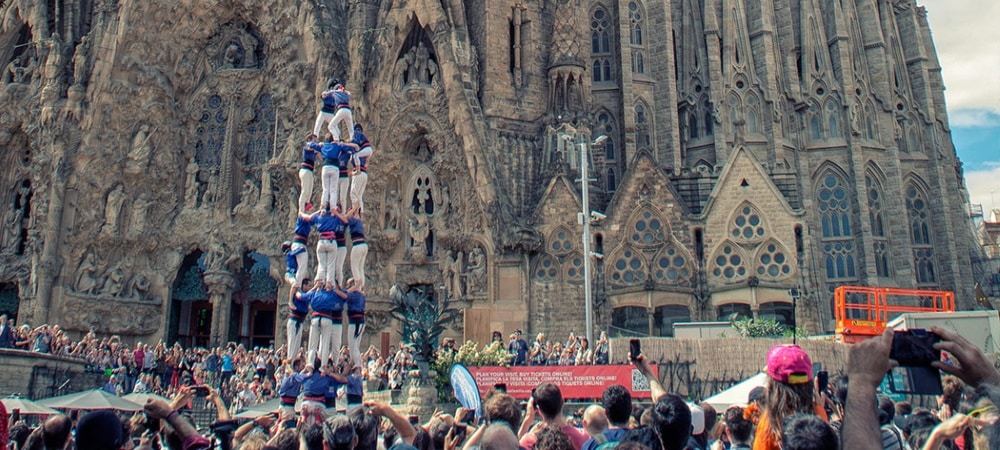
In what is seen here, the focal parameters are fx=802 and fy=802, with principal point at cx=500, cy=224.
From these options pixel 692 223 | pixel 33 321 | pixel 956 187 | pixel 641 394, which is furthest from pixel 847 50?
pixel 33 321

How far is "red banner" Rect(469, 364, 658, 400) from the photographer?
18.9 m

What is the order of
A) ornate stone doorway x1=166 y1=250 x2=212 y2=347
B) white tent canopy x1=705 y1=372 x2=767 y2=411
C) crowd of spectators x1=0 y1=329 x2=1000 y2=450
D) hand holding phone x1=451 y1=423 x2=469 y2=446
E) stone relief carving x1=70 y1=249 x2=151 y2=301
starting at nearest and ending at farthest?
crowd of spectators x1=0 y1=329 x2=1000 y2=450 < hand holding phone x1=451 y1=423 x2=469 y2=446 < white tent canopy x1=705 y1=372 x2=767 y2=411 < stone relief carving x1=70 y1=249 x2=151 y2=301 < ornate stone doorway x1=166 y1=250 x2=212 y2=347

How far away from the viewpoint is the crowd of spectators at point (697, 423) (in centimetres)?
280

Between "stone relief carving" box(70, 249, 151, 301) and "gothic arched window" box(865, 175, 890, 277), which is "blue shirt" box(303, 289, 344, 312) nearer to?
"stone relief carving" box(70, 249, 151, 301)

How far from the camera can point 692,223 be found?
1088 inches

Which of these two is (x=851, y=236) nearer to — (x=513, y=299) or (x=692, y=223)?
(x=692, y=223)

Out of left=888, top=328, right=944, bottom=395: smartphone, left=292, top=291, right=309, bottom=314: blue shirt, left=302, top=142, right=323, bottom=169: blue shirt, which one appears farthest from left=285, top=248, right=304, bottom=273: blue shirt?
→ left=888, top=328, right=944, bottom=395: smartphone

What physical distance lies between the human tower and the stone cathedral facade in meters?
11.6

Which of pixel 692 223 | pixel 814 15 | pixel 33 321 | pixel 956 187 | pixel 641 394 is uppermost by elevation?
pixel 814 15

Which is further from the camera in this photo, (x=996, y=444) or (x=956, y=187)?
(x=956, y=187)

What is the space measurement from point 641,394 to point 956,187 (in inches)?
986

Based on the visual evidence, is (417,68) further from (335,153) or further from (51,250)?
(335,153)

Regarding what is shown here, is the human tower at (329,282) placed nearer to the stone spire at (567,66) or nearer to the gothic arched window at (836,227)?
the stone spire at (567,66)

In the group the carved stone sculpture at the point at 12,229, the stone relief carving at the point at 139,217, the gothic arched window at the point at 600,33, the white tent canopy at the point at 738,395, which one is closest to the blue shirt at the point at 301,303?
the white tent canopy at the point at 738,395
